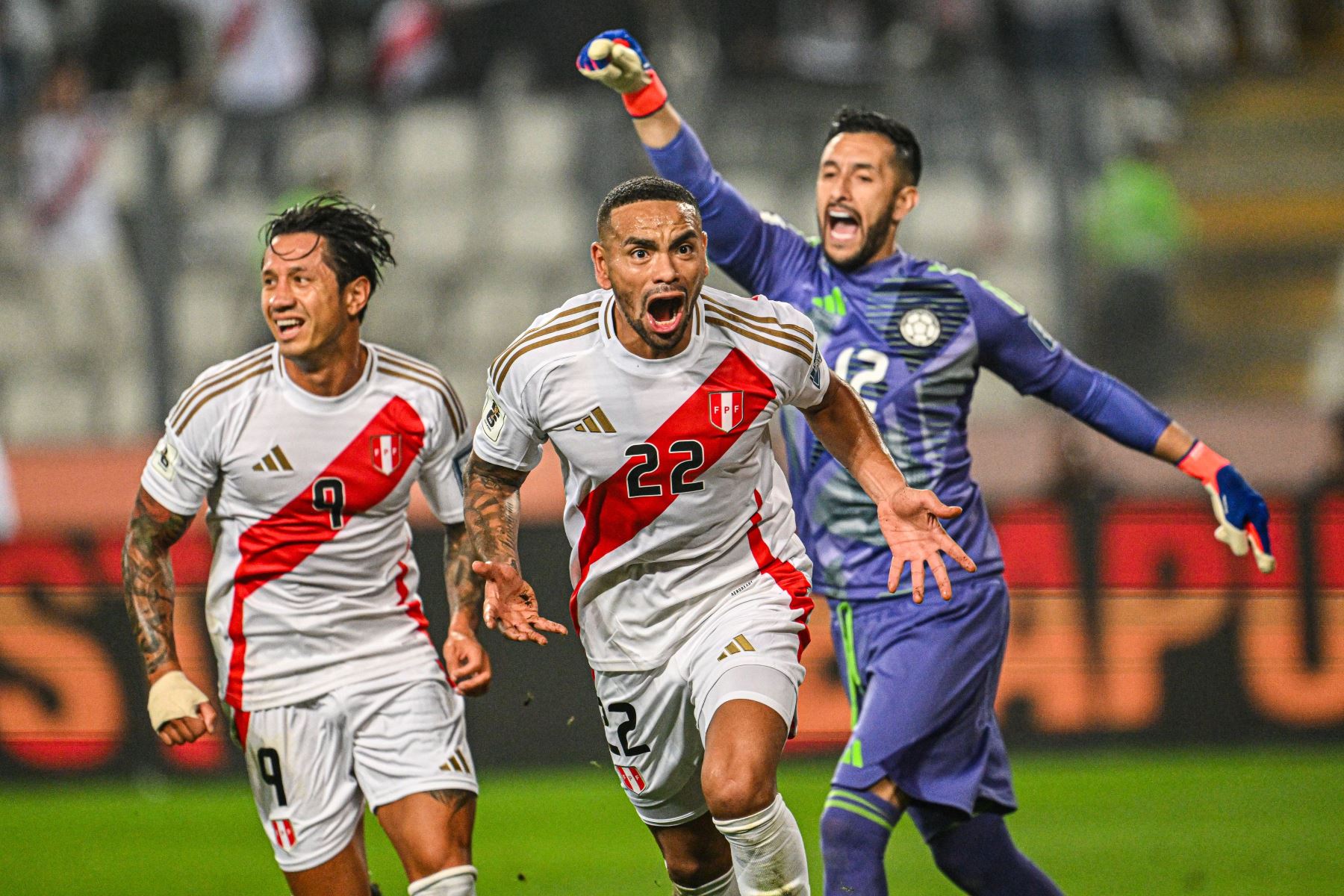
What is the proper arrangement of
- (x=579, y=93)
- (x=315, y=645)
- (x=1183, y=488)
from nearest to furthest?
(x=315, y=645), (x=1183, y=488), (x=579, y=93)

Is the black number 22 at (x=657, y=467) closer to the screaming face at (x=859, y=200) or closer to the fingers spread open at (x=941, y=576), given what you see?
the fingers spread open at (x=941, y=576)

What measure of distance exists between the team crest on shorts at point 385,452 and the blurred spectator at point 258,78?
8354mm

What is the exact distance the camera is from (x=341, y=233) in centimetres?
524

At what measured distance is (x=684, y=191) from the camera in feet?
15.4

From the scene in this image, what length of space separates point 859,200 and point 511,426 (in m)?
1.49

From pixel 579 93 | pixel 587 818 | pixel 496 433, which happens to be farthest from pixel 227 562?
pixel 579 93

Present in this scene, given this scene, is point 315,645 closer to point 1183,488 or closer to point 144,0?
point 1183,488

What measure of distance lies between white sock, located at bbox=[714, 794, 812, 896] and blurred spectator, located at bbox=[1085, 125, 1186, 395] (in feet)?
25.3

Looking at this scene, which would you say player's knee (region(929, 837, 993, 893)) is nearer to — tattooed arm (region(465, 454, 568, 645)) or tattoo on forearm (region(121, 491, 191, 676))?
tattooed arm (region(465, 454, 568, 645))

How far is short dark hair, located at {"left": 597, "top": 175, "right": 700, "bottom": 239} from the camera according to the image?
4.60 m

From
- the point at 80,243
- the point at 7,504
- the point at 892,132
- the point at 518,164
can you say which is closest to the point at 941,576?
the point at 892,132

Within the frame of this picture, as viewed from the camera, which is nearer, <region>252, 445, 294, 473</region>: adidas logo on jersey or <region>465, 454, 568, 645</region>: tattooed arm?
<region>465, 454, 568, 645</region>: tattooed arm

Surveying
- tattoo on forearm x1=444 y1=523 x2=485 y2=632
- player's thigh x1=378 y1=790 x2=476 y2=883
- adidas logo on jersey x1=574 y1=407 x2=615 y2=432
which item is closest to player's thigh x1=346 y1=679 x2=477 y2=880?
player's thigh x1=378 y1=790 x2=476 y2=883

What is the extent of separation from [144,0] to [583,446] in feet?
34.7
